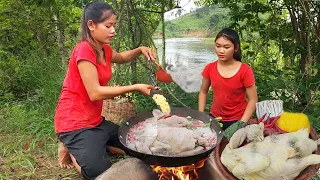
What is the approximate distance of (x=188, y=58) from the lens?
456cm

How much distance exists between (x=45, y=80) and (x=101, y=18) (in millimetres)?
3038

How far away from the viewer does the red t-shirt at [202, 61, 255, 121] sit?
3.13 m

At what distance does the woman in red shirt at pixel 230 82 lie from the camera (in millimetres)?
3080

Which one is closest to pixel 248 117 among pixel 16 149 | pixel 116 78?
pixel 116 78

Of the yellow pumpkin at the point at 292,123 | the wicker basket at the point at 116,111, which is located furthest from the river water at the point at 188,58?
the yellow pumpkin at the point at 292,123

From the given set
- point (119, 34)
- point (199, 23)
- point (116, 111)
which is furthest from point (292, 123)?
point (199, 23)

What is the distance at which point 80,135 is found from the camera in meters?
2.77

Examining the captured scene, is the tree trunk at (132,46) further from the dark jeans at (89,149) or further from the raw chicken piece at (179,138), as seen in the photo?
the raw chicken piece at (179,138)

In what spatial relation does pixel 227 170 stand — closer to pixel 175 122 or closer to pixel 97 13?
pixel 175 122

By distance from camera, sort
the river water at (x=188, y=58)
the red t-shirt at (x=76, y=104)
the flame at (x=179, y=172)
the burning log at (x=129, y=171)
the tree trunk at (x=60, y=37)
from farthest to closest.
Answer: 1. the tree trunk at (x=60, y=37)
2. the river water at (x=188, y=58)
3. the red t-shirt at (x=76, y=104)
4. the flame at (x=179, y=172)
5. the burning log at (x=129, y=171)

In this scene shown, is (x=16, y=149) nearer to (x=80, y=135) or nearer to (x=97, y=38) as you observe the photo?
(x=80, y=135)

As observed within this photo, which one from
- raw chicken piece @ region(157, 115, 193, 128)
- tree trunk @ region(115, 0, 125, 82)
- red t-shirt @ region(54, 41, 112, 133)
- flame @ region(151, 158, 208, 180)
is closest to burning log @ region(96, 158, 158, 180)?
flame @ region(151, 158, 208, 180)

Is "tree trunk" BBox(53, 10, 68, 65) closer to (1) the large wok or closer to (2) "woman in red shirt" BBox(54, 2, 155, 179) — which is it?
(2) "woman in red shirt" BBox(54, 2, 155, 179)

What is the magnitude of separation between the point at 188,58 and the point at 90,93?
Result: 2.27 meters
